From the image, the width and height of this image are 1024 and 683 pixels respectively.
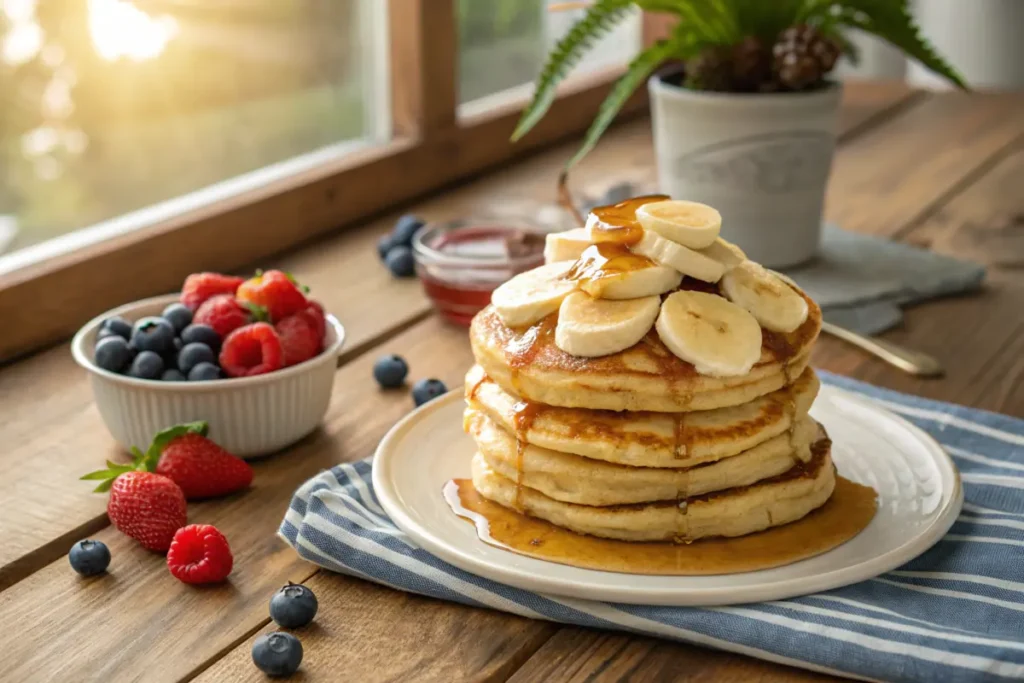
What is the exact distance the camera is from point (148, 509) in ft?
4.01

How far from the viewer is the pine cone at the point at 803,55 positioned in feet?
6.11

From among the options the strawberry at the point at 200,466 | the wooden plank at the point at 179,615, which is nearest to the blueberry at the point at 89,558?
the wooden plank at the point at 179,615

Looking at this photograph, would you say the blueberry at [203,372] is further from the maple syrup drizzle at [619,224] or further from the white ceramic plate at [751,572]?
the maple syrup drizzle at [619,224]

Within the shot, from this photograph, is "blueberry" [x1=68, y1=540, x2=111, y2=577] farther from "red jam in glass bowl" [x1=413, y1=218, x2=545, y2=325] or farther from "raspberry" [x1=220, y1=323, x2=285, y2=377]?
"red jam in glass bowl" [x1=413, y1=218, x2=545, y2=325]

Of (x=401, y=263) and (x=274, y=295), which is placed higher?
(x=274, y=295)

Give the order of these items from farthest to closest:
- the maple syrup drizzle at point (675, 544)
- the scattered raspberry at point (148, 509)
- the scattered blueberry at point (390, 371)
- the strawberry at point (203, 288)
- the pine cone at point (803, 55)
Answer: the pine cone at point (803, 55)
the scattered blueberry at point (390, 371)
the strawberry at point (203, 288)
the scattered raspberry at point (148, 509)
the maple syrup drizzle at point (675, 544)

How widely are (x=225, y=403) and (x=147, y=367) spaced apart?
0.10m

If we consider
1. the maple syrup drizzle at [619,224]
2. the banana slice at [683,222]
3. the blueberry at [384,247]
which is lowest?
the blueberry at [384,247]

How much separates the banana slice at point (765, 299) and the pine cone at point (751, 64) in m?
0.78

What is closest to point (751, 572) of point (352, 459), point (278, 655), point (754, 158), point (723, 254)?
point (723, 254)

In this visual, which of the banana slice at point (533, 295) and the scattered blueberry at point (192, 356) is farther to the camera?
the scattered blueberry at point (192, 356)

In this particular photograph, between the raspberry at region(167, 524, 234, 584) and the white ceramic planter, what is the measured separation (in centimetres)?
108

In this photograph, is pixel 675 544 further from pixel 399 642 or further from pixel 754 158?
pixel 754 158

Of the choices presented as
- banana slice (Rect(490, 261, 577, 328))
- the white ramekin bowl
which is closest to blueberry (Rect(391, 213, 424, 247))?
the white ramekin bowl
